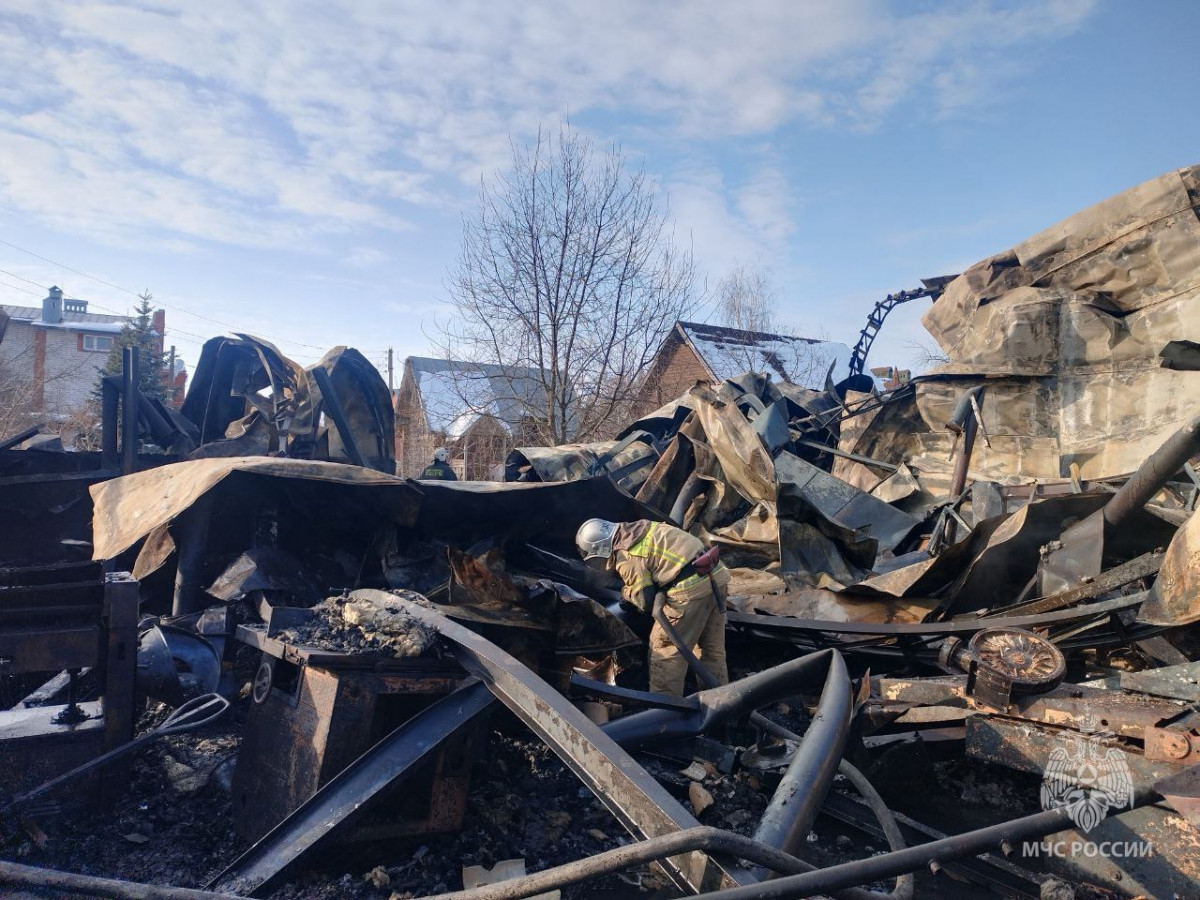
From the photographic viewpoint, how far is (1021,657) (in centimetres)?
321

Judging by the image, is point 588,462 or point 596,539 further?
point 588,462

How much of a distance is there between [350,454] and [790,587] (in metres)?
3.92

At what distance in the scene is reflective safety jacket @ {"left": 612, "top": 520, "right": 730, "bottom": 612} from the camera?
481cm

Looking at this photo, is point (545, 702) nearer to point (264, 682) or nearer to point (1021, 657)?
point (264, 682)

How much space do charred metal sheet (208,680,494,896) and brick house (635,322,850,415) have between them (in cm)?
1777

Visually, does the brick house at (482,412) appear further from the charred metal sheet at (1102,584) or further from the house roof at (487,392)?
the charred metal sheet at (1102,584)

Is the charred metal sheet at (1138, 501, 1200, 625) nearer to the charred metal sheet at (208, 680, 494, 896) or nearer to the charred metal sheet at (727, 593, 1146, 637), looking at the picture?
the charred metal sheet at (727, 593, 1146, 637)

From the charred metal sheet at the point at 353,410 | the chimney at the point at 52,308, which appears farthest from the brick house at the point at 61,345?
the charred metal sheet at the point at 353,410

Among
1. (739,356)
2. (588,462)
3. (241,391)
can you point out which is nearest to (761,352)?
(739,356)

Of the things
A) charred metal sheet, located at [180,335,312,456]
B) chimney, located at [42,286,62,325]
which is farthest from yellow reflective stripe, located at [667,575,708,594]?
chimney, located at [42,286,62,325]

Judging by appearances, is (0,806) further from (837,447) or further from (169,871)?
(837,447)

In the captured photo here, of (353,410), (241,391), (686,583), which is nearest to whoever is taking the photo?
(686,583)

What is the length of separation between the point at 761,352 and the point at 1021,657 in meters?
22.4

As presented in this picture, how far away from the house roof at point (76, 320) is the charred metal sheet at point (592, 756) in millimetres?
40035
